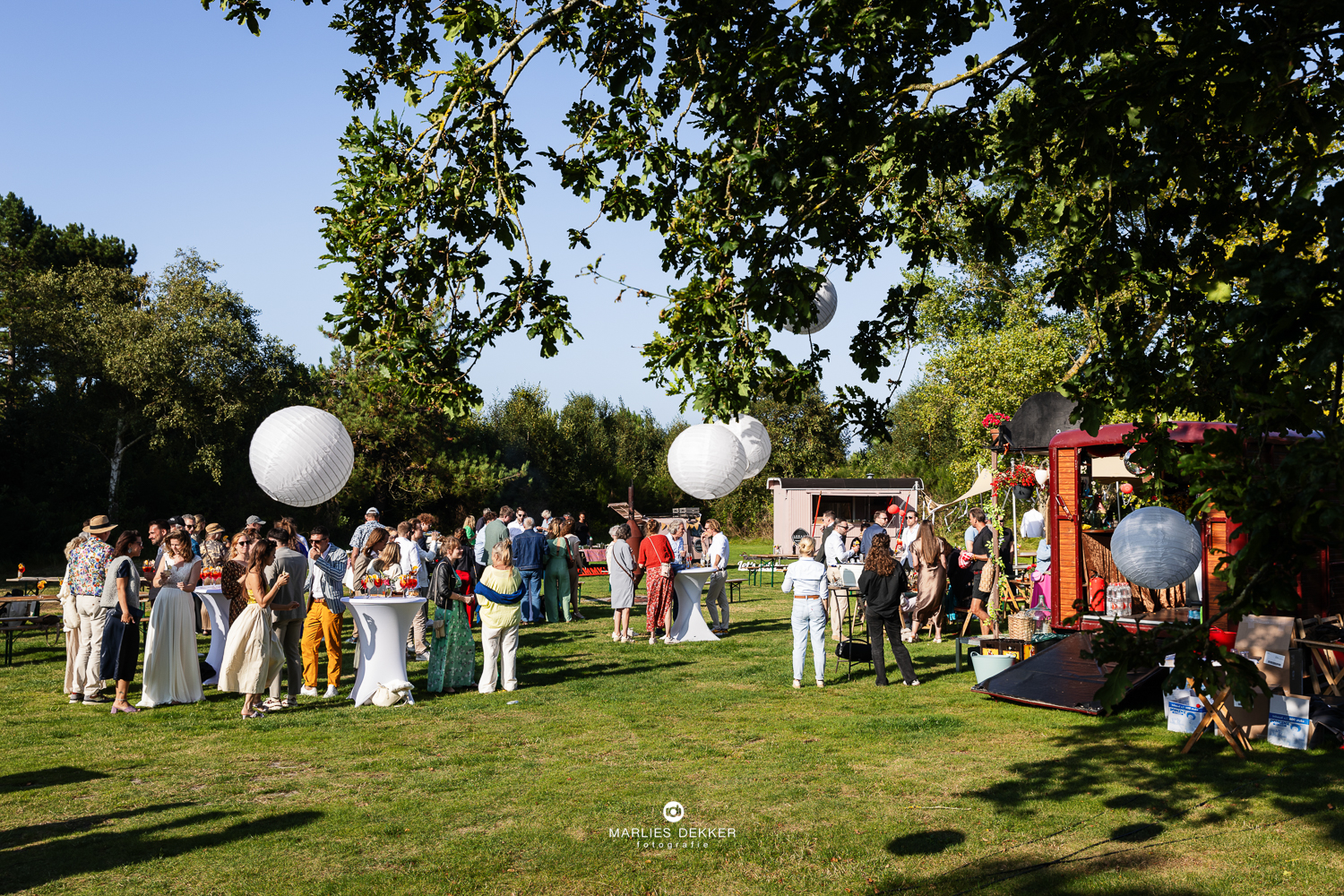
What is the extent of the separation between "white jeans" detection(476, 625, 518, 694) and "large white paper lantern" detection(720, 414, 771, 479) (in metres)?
2.92

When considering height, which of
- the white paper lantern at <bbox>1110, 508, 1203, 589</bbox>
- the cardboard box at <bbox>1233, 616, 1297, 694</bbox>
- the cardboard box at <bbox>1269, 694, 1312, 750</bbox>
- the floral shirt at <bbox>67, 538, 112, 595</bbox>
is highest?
the white paper lantern at <bbox>1110, 508, 1203, 589</bbox>

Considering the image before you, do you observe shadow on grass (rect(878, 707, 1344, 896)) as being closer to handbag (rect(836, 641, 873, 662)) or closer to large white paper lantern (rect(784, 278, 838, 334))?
handbag (rect(836, 641, 873, 662))

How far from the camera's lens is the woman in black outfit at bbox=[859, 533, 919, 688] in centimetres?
989

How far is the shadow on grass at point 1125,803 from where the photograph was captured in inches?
198

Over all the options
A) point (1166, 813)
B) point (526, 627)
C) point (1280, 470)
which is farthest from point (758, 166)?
point (526, 627)

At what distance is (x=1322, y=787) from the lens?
639 cm

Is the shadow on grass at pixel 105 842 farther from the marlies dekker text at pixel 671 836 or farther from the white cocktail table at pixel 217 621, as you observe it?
the white cocktail table at pixel 217 621

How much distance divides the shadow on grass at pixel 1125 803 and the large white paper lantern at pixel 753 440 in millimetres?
4025

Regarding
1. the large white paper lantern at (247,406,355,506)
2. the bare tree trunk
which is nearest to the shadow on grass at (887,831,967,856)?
the large white paper lantern at (247,406,355,506)

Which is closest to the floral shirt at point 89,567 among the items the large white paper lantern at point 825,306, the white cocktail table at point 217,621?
the white cocktail table at point 217,621

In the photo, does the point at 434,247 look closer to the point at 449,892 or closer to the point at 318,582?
the point at 449,892

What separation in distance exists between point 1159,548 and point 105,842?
639 cm

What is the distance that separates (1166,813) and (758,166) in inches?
177

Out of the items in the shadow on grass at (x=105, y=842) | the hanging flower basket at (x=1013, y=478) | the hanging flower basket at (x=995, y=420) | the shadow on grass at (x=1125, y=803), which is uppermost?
the hanging flower basket at (x=995, y=420)
